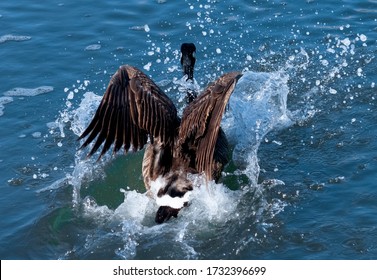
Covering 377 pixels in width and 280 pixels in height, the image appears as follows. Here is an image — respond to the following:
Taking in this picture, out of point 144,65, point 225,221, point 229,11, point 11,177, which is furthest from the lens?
point 229,11

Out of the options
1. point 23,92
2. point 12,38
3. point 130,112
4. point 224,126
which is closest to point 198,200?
point 130,112

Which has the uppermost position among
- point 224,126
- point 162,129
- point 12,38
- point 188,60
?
point 188,60

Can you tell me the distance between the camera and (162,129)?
28.9 ft

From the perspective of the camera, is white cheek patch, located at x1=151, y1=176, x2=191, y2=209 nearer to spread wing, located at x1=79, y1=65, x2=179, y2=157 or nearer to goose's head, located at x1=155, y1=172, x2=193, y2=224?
goose's head, located at x1=155, y1=172, x2=193, y2=224

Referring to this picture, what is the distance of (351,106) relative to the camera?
10438 millimetres

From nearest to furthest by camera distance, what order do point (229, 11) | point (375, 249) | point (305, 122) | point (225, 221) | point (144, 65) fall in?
1. point (375, 249)
2. point (225, 221)
3. point (305, 122)
4. point (144, 65)
5. point (229, 11)

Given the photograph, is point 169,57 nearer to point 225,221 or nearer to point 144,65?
point 144,65

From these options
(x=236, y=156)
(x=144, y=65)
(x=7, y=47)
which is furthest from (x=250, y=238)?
(x=7, y=47)

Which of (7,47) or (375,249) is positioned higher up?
(7,47)

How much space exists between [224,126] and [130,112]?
1.95m

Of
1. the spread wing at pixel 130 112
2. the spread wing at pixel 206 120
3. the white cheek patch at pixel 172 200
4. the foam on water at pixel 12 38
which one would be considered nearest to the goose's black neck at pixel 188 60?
the spread wing at pixel 130 112

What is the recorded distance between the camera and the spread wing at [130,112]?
867 cm

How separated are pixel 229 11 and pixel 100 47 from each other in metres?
2.21

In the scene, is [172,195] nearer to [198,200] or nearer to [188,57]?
[198,200]
